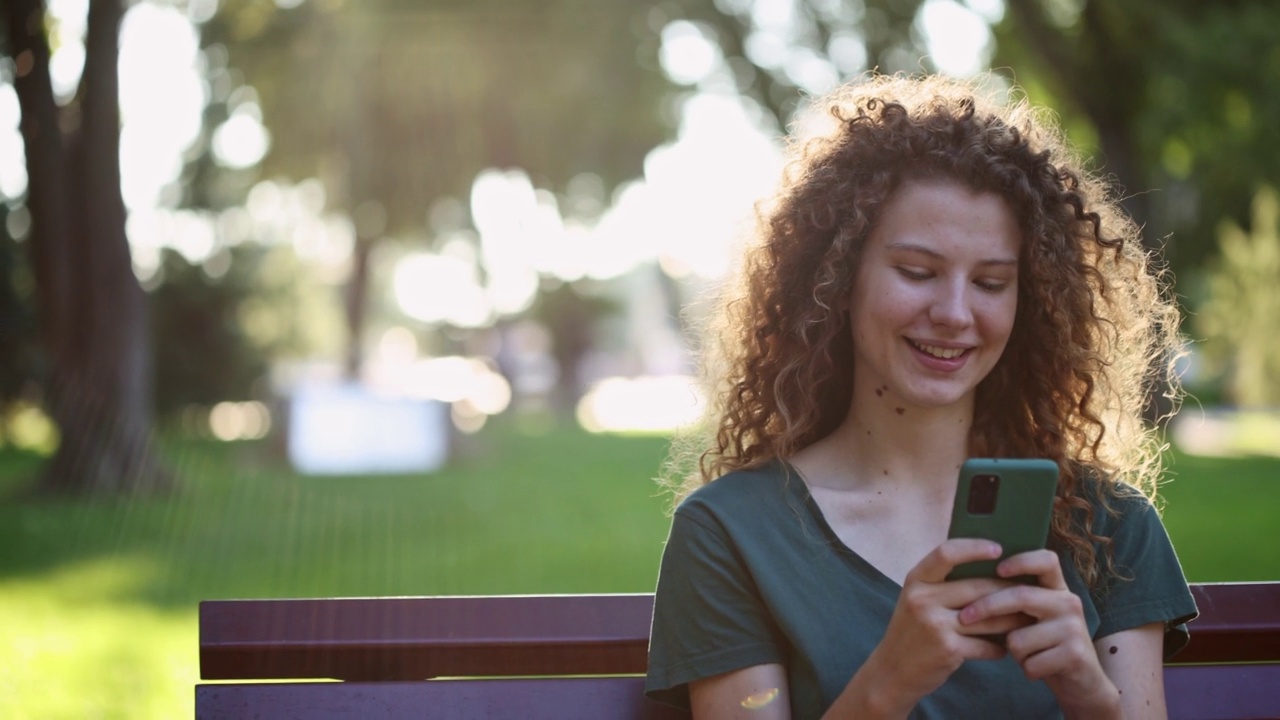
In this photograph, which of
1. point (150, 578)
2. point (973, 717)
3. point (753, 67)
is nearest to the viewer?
point (973, 717)

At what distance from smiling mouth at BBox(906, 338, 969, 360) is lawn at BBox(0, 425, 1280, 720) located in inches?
170

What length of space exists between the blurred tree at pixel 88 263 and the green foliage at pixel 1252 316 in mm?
18958

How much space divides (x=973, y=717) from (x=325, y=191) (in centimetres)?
3517

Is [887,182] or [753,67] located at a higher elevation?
[753,67]

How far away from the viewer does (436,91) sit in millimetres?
28766

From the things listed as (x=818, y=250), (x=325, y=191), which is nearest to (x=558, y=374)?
(x=325, y=191)

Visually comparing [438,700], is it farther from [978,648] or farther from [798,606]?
[978,648]

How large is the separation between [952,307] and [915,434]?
0.32m

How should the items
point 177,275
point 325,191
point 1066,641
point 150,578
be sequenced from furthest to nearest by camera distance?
point 325,191 < point 177,275 < point 150,578 < point 1066,641

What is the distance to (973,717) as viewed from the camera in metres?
2.41

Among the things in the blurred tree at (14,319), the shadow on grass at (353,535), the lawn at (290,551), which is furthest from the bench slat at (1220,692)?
the blurred tree at (14,319)

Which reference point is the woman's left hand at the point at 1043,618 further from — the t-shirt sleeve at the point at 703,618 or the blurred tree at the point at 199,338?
the blurred tree at the point at 199,338

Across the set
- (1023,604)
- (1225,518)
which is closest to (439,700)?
(1023,604)

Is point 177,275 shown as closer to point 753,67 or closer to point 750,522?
point 753,67
